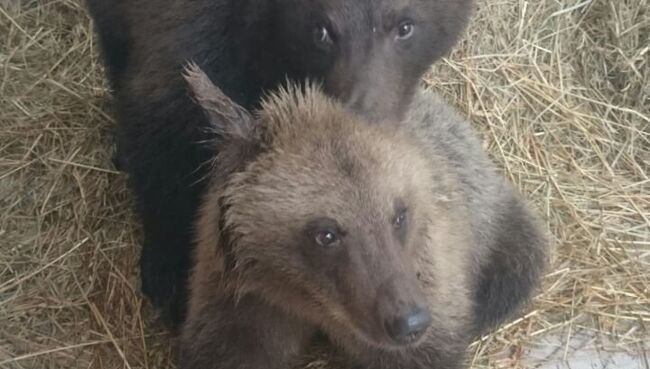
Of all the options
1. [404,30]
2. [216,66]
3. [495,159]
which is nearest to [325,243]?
[404,30]

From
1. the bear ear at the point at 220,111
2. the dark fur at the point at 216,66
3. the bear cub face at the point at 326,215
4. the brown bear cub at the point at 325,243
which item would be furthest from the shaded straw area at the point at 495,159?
the bear ear at the point at 220,111

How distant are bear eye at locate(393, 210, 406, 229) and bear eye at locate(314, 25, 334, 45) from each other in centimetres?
93

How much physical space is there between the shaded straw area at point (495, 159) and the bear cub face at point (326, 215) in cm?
84

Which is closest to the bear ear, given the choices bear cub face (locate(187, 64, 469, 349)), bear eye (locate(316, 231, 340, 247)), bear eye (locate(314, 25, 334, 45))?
bear cub face (locate(187, 64, 469, 349))

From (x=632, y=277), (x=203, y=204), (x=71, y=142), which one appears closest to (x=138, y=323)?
(x=203, y=204)

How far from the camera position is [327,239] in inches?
154

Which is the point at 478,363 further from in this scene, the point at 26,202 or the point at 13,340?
the point at 26,202

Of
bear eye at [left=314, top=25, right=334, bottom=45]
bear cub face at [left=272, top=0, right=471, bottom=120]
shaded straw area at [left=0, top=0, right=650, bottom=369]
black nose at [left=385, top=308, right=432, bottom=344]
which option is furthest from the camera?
shaded straw area at [left=0, top=0, right=650, bottom=369]

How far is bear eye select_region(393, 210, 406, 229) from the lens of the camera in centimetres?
393

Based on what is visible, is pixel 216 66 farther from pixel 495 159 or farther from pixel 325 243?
pixel 495 159

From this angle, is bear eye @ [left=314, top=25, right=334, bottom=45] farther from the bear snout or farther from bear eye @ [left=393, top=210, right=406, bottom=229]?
the bear snout

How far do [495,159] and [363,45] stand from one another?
1553mm

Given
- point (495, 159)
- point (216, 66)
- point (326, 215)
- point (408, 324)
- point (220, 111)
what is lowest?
point (495, 159)

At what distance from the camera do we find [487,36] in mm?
6465
